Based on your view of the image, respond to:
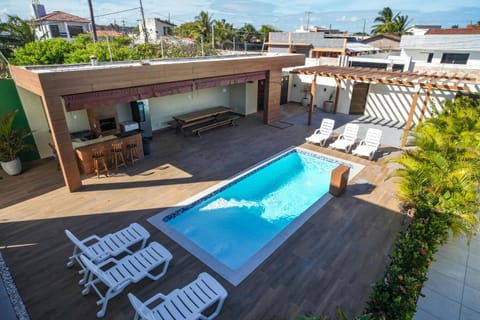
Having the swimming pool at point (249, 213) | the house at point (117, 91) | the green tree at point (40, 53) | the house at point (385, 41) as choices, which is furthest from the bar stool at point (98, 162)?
the house at point (385, 41)

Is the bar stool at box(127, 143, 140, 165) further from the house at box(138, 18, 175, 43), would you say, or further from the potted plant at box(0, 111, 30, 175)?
the house at box(138, 18, 175, 43)

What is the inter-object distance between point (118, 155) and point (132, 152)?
554 mm

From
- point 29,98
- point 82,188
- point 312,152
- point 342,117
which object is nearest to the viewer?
point 82,188

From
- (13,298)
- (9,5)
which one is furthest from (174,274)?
(9,5)

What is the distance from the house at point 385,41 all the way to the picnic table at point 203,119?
41458mm

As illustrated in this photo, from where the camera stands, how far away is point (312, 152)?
10.9 m

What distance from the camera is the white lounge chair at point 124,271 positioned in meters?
4.50

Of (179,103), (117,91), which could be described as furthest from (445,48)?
(117,91)

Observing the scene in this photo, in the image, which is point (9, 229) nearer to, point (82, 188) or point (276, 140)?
point (82, 188)

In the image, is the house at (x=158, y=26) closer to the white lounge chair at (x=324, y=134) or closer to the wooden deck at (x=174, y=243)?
the white lounge chair at (x=324, y=134)

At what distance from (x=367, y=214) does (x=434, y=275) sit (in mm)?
2083

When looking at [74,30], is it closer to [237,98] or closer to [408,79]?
[237,98]

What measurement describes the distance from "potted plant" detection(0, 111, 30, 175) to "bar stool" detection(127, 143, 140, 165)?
312 centimetres

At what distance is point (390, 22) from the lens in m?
55.2
